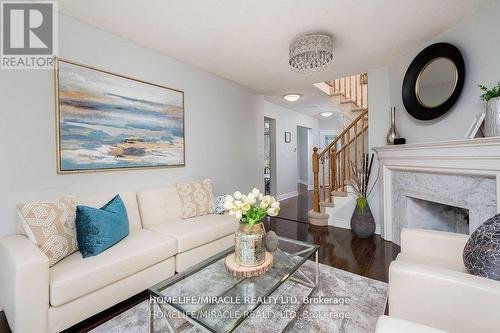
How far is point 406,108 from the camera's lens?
2.79 m

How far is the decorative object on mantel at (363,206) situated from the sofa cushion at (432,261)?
5.28ft

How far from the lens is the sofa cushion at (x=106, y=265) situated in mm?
1370

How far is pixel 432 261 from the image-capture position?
1503 mm

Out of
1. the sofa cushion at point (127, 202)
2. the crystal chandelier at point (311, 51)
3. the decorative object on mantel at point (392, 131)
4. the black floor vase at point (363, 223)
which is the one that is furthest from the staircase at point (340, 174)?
the sofa cushion at point (127, 202)

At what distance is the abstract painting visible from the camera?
1980mm

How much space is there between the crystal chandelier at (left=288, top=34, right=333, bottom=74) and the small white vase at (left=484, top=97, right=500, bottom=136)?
1.37 meters

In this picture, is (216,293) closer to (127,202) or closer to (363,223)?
(127,202)

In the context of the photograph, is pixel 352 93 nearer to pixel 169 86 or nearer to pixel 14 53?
pixel 169 86

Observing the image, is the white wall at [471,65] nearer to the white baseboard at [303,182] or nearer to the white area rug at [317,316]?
the white area rug at [317,316]

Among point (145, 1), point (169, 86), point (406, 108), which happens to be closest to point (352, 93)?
point (406, 108)

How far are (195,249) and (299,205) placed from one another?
356 centimetres

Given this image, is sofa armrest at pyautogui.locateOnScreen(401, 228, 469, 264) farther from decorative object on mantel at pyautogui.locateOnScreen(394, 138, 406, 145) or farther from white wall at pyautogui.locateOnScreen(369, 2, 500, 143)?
decorative object on mantel at pyautogui.locateOnScreen(394, 138, 406, 145)

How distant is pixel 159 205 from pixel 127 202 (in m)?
0.33

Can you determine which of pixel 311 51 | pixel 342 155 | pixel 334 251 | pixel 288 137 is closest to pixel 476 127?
pixel 311 51
